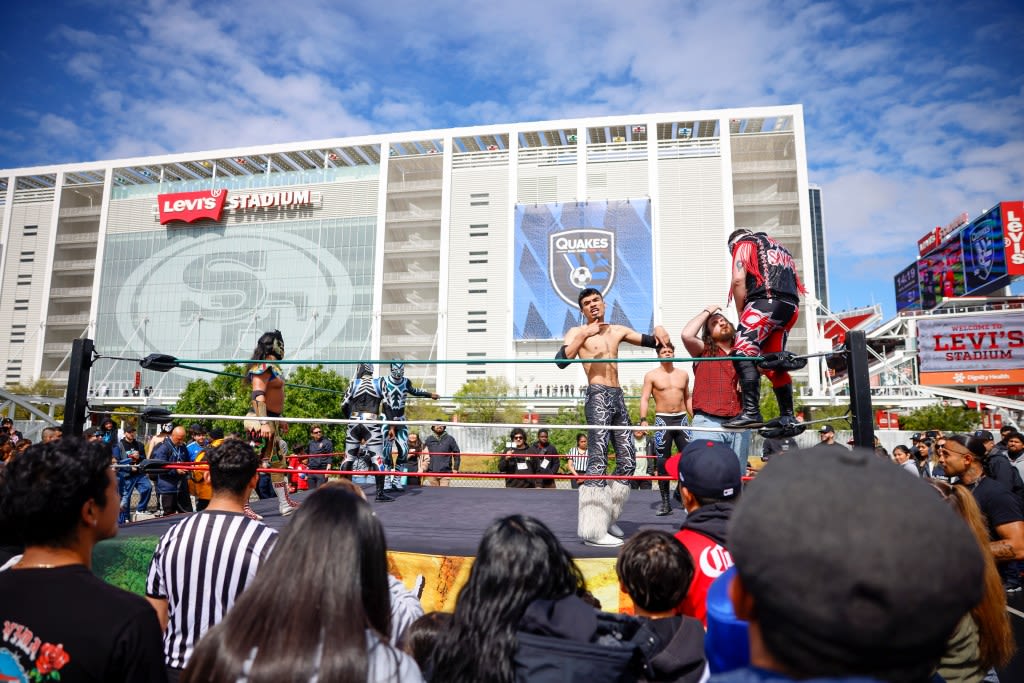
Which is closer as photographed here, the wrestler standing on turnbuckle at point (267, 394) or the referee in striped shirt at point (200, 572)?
the referee in striped shirt at point (200, 572)

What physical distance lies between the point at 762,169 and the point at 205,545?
44.9 meters

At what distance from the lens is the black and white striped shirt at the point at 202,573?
2168mm

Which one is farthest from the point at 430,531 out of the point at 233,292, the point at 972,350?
the point at 233,292

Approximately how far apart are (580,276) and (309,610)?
38260 millimetres

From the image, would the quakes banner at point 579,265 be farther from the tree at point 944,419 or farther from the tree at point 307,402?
the tree at point 944,419

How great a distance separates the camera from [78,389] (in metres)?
3.71

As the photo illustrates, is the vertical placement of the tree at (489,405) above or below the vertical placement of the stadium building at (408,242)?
below

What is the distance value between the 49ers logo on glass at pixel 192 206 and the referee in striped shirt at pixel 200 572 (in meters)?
48.6

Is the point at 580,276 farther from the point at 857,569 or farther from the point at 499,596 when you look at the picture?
the point at 857,569

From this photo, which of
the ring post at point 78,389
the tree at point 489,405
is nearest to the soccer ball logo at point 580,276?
the tree at point 489,405

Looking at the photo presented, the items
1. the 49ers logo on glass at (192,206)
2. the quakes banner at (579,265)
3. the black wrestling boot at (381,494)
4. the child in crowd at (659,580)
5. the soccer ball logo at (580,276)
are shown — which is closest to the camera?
the child in crowd at (659,580)

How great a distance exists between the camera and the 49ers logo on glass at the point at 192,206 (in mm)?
44844

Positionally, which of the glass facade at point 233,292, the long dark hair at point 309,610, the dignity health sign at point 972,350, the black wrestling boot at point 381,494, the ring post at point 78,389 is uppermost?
the glass facade at point 233,292

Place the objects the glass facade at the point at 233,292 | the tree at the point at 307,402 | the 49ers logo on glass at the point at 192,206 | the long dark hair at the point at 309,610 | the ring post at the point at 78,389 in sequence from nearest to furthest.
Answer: the long dark hair at the point at 309,610 → the ring post at the point at 78,389 → the tree at the point at 307,402 → the glass facade at the point at 233,292 → the 49ers logo on glass at the point at 192,206
